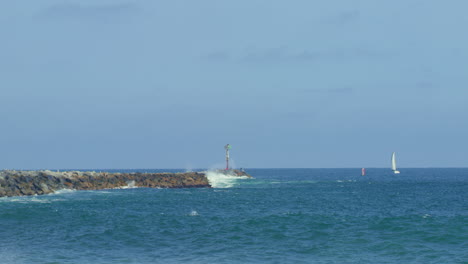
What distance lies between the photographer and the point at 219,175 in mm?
173125

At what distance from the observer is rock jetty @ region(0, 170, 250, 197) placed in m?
76.1

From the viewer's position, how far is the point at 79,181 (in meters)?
92.2

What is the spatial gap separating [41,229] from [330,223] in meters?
21.0

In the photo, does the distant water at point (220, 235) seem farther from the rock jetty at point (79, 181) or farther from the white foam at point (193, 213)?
the rock jetty at point (79, 181)

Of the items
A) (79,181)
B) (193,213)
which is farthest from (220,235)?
(79,181)

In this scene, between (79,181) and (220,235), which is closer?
(220,235)

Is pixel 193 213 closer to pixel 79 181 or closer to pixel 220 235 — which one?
pixel 220 235

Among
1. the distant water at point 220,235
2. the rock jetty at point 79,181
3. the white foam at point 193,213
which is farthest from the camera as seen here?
the rock jetty at point 79,181

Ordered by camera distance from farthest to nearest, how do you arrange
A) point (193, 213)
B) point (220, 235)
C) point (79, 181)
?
1. point (79, 181)
2. point (193, 213)
3. point (220, 235)

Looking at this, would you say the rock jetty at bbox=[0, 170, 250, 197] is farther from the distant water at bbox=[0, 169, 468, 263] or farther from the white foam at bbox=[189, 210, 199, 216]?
the white foam at bbox=[189, 210, 199, 216]

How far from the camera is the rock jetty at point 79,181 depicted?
76062mm

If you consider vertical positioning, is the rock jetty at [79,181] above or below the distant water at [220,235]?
above

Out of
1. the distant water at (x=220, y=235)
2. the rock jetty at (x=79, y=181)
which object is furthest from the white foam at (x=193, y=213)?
the rock jetty at (x=79, y=181)

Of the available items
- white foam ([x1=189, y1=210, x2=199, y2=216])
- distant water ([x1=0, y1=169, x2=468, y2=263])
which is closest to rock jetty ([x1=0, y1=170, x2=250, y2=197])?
distant water ([x1=0, y1=169, x2=468, y2=263])
